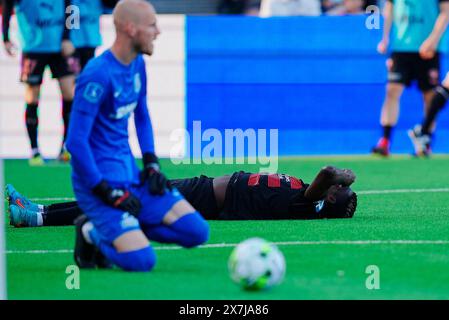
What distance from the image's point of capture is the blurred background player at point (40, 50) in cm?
1454

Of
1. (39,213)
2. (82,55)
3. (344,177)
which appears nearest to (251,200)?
(344,177)

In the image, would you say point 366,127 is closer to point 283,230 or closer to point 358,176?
point 358,176

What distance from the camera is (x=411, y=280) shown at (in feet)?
21.5

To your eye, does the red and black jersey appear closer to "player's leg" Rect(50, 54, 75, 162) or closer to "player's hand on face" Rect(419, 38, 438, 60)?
"player's leg" Rect(50, 54, 75, 162)

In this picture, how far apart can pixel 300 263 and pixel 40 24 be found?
835 cm

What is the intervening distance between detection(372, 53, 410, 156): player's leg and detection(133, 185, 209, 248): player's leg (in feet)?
28.0

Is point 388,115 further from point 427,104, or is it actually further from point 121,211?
point 121,211

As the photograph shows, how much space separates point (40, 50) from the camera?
48.0 ft

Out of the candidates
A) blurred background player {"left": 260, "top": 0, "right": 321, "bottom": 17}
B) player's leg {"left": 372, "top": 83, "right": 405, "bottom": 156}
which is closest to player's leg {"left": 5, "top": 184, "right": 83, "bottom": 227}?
player's leg {"left": 372, "top": 83, "right": 405, "bottom": 156}

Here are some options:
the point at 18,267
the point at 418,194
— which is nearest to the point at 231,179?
the point at 18,267

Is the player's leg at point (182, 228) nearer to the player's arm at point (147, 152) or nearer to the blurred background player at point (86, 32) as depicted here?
the player's arm at point (147, 152)

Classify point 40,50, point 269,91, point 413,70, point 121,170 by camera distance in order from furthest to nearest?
1. point 269,91
2. point 413,70
3. point 40,50
4. point 121,170
